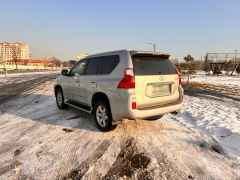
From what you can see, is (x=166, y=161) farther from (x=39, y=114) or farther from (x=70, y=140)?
(x=39, y=114)

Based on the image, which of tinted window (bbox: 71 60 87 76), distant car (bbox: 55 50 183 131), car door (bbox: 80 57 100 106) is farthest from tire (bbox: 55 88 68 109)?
distant car (bbox: 55 50 183 131)

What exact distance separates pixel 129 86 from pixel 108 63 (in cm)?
112

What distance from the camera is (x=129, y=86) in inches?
182

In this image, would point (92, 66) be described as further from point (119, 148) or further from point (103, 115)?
point (119, 148)

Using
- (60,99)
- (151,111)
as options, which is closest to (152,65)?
(151,111)

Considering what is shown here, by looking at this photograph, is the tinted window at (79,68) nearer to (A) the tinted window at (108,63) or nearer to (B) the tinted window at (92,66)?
(B) the tinted window at (92,66)

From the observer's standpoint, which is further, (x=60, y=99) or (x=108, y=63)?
(x=60, y=99)

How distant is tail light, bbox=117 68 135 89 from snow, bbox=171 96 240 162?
2317mm

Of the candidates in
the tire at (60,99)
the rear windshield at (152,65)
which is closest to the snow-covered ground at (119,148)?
the tire at (60,99)

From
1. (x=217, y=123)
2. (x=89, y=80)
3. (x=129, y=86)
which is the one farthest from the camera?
(x=217, y=123)

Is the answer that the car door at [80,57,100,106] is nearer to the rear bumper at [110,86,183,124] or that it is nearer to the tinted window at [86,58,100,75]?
the tinted window at [86,58,100,75]

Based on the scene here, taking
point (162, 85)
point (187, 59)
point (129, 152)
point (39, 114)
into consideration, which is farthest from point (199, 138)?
point (187, 59)

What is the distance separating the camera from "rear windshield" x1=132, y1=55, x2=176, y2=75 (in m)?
4.85

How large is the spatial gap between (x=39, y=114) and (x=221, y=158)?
5.60 meters
